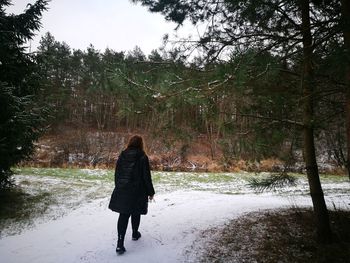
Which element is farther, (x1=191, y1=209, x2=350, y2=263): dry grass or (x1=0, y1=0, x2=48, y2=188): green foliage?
(x1=0, y1=0, x2=48, y2=188): green foliage

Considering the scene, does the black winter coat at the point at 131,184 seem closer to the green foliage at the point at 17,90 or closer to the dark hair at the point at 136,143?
the dark hair at the point at 136,143

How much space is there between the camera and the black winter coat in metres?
4.52

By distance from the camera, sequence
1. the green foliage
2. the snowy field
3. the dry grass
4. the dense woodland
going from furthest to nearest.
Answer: the green foliage
the snowy field
the dry grass
the dense woodland

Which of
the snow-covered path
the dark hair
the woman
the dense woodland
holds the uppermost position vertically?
the dense woodland

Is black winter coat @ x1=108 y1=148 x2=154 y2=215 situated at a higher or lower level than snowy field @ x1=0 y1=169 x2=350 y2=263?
higher

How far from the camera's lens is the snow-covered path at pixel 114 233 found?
4.59 meters

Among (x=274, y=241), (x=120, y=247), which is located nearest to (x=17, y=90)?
(x=120, y=247)

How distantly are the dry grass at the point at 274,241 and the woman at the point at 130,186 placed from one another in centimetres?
126

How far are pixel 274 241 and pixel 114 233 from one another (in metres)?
3.06

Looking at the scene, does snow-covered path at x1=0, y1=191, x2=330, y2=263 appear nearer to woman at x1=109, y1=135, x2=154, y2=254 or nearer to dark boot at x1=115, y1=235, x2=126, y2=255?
dark boot at x1=115, y1=235, x2=126, y2=255

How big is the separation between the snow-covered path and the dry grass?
1.34 ft

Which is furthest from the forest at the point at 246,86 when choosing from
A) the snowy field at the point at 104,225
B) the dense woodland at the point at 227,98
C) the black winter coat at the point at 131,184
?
the snowy field at the point at 104,225

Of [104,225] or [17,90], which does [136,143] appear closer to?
[104,225]

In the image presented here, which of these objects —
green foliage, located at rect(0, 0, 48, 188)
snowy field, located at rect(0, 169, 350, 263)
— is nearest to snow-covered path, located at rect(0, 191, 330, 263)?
snowy field, located at rect(0, 169, 350, 263)
